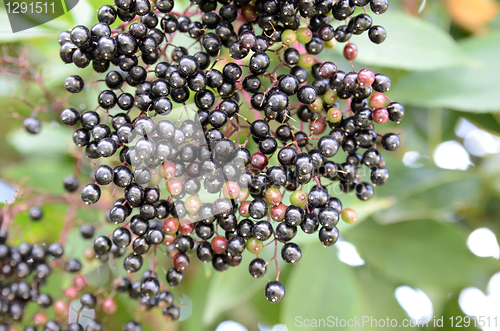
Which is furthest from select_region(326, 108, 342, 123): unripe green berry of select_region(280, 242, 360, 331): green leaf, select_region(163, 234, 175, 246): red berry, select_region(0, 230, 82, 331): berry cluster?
select_region(0, 230, 82, 331): berry cluster

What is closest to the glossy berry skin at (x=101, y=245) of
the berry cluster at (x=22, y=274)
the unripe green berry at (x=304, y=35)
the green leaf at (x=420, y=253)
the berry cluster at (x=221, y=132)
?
the berry cluster at (x=221, y=132)

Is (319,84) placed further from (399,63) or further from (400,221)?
(400,221)

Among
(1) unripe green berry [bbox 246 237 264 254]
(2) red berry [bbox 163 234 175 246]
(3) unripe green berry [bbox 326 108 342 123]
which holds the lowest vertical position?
(2) red berry [bbox 163 234 175 246]

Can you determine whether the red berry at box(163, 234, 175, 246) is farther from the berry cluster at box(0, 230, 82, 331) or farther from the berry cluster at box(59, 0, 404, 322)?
the berry cluster at box(0, 230, 82, 331)

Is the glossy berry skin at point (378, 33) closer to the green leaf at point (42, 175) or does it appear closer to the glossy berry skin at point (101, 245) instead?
the glossy berry skin at point (101, 245)

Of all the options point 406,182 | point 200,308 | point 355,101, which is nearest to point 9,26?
point 355,101

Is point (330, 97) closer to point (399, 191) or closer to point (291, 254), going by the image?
point (291, 254)
